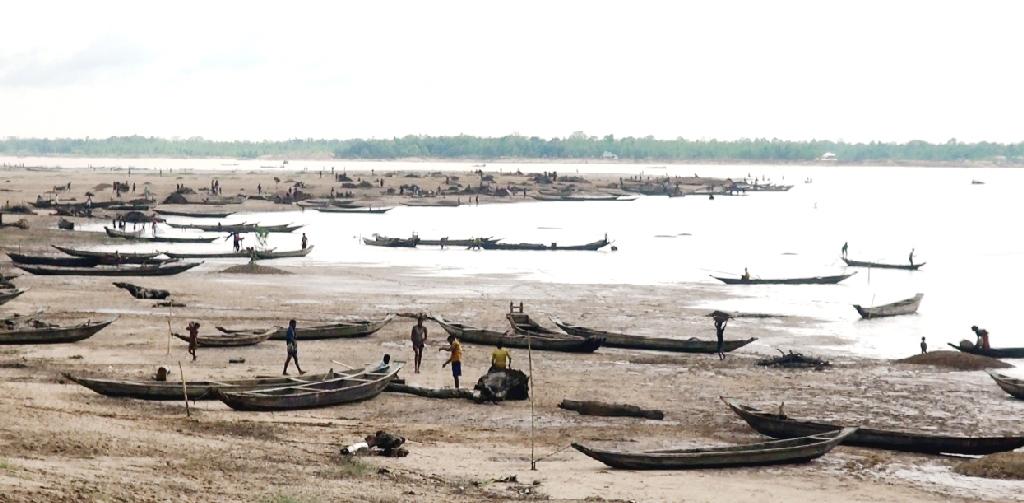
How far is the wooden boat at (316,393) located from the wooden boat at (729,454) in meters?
5.23

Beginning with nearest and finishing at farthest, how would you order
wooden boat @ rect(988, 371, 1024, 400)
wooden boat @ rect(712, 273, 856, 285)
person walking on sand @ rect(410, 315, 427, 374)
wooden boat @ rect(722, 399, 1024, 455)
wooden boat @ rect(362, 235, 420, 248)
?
wooden boat @ rect(722, 399, 1024, 455)
wooden boat @ rect(988, 371, 1024, 400)
person walking on sand @ rect(410, 315, 427, 374)
wooden boat @ rect(712, 273, 856, 285)
wooden boat @ rect(362, 235, 420, 248)

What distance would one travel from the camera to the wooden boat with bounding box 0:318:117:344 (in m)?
25.4

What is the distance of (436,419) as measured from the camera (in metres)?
20.8

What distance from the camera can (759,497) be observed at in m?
16.4

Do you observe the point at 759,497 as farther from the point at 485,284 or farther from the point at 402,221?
the point at 402,221

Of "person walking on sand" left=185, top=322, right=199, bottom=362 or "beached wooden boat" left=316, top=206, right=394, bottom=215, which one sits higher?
"person walking on sand" left=185, top=322, right=199, bottom=362

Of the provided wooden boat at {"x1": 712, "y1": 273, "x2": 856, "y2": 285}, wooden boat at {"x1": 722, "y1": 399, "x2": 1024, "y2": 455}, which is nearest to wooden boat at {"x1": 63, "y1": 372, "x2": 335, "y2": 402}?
wooden boat at {"x1": 722, "y1": 399, "x2": 1024, "y2": 455}

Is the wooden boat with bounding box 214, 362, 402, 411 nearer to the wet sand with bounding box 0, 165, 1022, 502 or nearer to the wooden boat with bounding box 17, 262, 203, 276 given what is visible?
the wet sand with bounding box 0, 165, 1022, 502

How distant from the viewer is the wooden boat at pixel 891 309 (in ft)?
121

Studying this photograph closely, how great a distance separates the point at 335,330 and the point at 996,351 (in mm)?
15978

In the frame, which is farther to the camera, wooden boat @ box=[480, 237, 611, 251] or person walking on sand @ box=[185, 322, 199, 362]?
wooden boat @ box=[480, 237, 611, 251]

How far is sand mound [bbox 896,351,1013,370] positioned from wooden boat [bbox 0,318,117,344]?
61.4 feet

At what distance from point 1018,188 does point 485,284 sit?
158 m

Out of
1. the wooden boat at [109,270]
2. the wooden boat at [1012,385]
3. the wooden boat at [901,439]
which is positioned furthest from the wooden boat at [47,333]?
the wooden boat at [1012,385]
